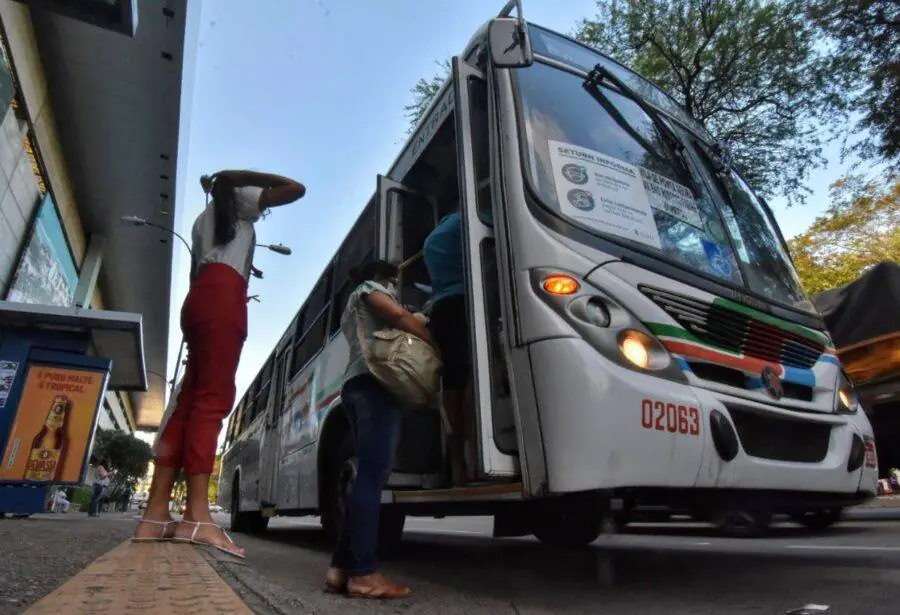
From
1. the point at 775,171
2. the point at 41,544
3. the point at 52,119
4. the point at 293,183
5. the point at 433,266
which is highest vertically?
the point at 52,119

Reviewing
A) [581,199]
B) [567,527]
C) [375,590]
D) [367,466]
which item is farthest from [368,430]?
[567,527]

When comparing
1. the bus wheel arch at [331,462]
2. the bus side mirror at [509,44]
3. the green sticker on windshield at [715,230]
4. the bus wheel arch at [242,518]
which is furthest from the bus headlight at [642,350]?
the bus wheel arch at [242,518]

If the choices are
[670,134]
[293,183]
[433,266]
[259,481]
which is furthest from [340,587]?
[259,481]

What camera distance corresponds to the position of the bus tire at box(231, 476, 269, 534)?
916 centimetres

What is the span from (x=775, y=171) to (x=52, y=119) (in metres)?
17.1

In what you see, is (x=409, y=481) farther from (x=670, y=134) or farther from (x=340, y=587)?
(x=670, y=134)

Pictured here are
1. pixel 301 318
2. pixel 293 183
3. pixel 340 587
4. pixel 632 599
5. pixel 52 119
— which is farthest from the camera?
pixel 52 119

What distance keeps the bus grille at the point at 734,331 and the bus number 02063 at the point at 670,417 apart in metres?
0.45

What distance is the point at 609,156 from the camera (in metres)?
3.39

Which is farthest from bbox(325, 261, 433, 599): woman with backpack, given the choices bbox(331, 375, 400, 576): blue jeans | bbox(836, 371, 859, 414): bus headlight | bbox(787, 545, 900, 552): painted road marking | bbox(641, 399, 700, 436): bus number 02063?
bbox(787, 545, 900, 552): painted road marking

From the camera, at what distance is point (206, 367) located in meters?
3.01

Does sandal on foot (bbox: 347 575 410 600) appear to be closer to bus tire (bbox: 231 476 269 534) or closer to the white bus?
the white bus

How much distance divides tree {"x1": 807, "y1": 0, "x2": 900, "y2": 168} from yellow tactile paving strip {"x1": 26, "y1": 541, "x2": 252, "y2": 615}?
1378 cm

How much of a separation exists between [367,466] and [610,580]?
1.62 meters
